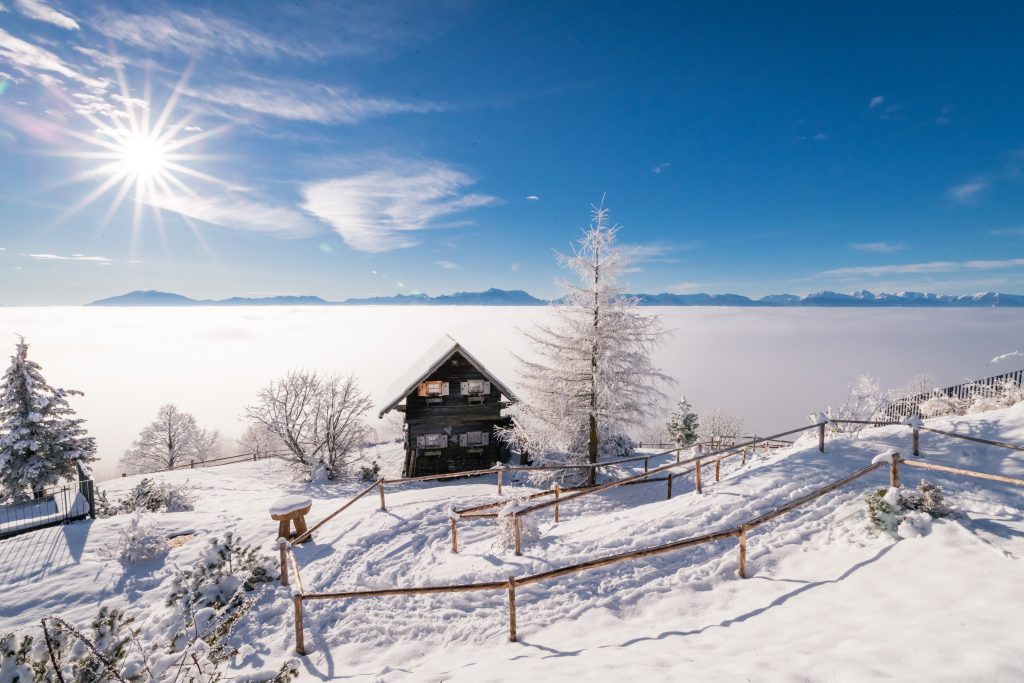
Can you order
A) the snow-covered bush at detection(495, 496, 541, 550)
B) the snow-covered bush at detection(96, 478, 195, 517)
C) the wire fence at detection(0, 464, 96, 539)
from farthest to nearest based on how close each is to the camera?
the snow-covered bush at detection(96, 478, 195, 517), the wire fence at detection(0, 464, 96, 539), the snow-covered bush at detection(495, 496, 541, 550)

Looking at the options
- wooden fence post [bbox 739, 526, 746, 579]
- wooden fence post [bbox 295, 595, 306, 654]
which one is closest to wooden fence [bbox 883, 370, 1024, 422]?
wooden fence post [bbox 739, 526, 746, 579]

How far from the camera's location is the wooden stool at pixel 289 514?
10.4 meters

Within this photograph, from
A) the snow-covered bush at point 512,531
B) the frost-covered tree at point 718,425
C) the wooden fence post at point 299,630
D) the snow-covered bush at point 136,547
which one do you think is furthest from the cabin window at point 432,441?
the frost-covered tree at point 718,425

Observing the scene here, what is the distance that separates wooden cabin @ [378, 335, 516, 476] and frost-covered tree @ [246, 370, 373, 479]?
16.2 feet

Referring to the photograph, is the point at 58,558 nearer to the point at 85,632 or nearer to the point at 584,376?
the point at 85,632

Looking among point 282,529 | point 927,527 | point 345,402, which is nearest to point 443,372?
point 345,402

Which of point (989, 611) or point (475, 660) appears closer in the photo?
point (989, 611)

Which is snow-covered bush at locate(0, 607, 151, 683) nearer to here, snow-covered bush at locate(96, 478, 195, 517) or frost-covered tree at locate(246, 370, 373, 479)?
snow-covered bush at locate(96, 478, 195, 517)

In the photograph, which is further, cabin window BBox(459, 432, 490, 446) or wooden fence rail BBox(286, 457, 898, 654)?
cabin window BBox(459, 432, 490, 446)

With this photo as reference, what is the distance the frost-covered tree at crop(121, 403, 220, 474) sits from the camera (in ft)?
144

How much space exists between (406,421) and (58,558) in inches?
591

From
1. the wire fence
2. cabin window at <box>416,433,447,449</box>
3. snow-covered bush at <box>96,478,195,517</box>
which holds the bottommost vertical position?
snow-covered bush at <box>96,478,195,517</box>

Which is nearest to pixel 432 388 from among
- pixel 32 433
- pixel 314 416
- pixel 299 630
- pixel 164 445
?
pixel 314 416

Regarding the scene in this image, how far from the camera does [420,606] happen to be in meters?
7.85
